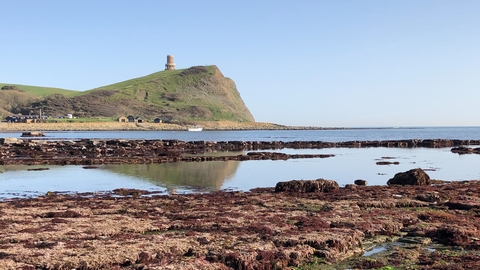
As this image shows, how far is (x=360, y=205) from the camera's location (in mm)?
20156

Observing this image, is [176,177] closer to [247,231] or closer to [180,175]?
[180,175]

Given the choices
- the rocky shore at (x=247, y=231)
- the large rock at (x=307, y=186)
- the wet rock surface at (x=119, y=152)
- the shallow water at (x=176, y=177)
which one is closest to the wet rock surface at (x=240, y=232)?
the rocky shore at (x=247, y=231)

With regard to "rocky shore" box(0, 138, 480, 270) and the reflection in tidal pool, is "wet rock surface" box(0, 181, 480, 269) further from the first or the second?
the reflection in tidal pool

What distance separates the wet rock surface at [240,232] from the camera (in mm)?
11555

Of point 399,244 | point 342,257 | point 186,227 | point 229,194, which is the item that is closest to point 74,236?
point 186,227

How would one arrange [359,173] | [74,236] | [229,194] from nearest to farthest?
[74,236] → [229,194] → [359,173]

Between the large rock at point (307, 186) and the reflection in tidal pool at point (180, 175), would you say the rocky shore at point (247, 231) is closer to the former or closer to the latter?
the large rock at point (307, 186)

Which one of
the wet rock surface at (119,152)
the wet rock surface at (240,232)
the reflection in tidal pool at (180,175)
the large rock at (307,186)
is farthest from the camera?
the wet rock surface at (119,152)

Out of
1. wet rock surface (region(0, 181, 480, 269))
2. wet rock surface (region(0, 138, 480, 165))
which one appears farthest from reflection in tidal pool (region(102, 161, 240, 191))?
wet rock surface (region(0, 181, 480, 269))

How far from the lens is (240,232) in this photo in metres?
14.5

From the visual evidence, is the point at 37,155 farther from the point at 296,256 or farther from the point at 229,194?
the point at 296,256

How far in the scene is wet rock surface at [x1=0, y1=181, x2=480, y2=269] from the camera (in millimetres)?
11555

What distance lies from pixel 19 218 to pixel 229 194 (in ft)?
35.4

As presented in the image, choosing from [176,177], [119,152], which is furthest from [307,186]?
[119,152]
